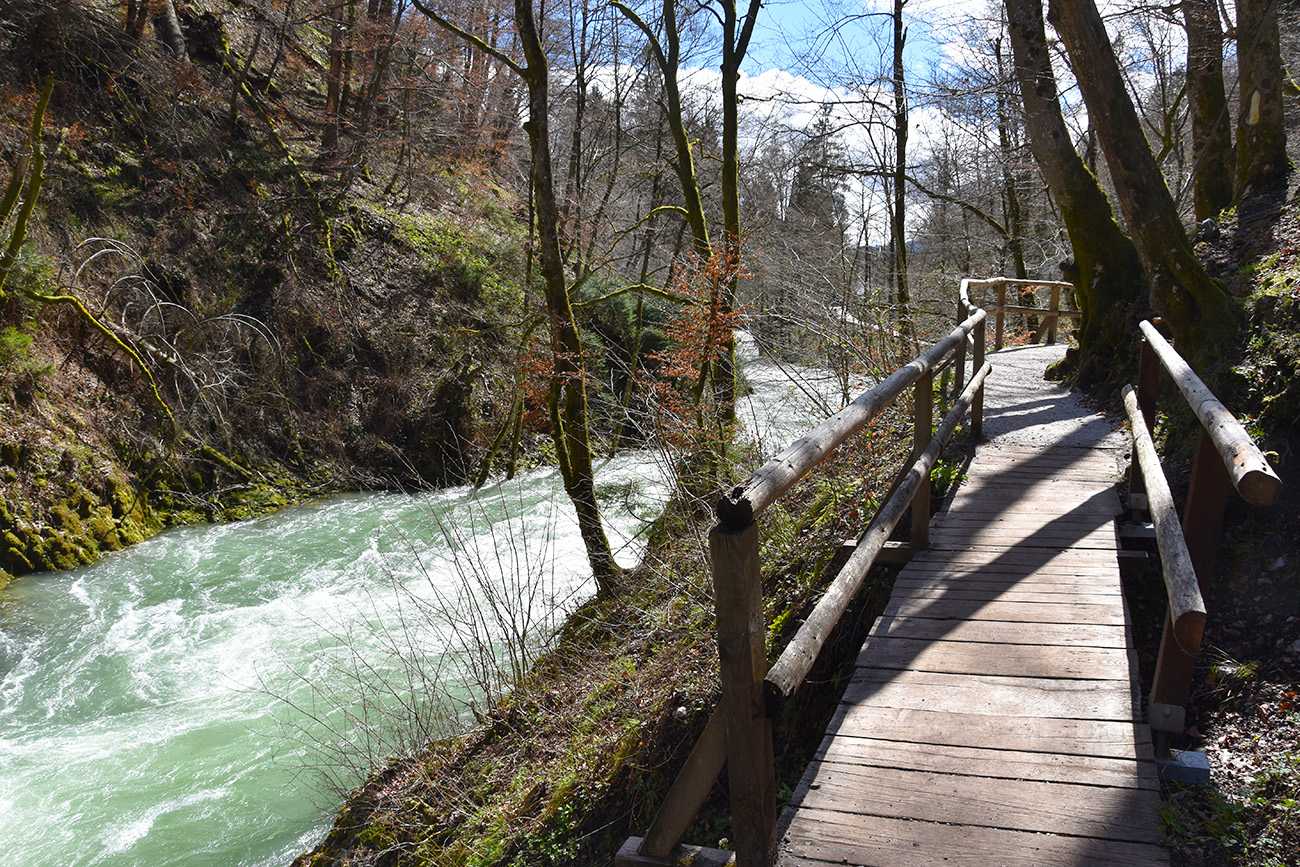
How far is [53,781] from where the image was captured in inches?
253

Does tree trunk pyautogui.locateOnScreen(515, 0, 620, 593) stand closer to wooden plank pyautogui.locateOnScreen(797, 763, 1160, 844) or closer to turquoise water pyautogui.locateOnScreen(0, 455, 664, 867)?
turquoise water pyautogui.locateOnScreen(0, 455, 664, 867)

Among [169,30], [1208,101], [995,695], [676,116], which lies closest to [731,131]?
[676,116]

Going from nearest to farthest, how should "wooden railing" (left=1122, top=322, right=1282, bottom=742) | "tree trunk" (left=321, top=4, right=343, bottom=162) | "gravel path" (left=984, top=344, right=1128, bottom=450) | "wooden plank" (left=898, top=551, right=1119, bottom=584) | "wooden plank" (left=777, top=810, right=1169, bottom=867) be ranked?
"wooden railing" (left=1122, top=322, right=1282, bottom=742) → "wooden plank" (left=777, top=810, right=1169, bottom=867) → "wooden plank" (left=898, top=551, right=1119, bottom=584) → "gravel path" (left=984, top=344, right=1128, bottom=450) → "tree trunk" (left=321, top=4, right=343, bottom=162)

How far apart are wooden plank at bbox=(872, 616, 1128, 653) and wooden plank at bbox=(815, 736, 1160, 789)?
2.65ft

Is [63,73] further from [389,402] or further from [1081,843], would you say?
[1081,843]

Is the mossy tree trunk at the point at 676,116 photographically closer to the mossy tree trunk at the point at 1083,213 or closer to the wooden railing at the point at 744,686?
the mossy tree trunk at the point at 1083,213

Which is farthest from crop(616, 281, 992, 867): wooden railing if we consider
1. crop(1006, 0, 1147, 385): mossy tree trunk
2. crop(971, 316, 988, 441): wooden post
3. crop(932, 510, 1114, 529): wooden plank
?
crop(1006, 0, 1147, 385): mossy tree trunk

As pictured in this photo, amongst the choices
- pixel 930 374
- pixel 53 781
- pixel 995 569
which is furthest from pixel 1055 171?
pixel 53 781

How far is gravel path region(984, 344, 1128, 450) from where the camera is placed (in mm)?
6781

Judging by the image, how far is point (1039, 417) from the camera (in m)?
7.72

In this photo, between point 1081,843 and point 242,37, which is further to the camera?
point 242,37

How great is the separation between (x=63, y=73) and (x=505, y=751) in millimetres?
15025

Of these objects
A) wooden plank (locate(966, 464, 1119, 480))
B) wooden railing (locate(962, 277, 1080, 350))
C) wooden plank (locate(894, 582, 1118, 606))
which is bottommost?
wooden plank (locate(894, 582, 1118, 606))

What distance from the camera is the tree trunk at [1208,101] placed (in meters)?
9.11
